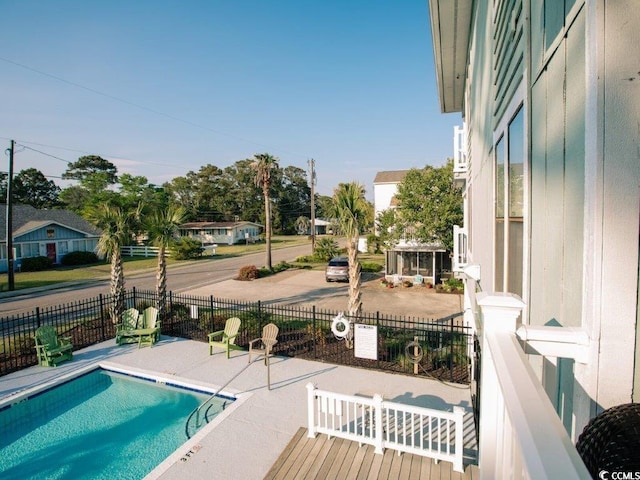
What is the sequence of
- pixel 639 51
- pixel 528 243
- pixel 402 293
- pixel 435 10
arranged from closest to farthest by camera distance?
pixel 639 51 → pixel 528 243 → pixel 435 10 → pixel 402 293

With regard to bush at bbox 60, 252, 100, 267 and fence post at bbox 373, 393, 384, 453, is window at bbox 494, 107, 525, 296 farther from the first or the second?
bush at bbox 60, 252, 100, 267

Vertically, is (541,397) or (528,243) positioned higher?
(528,243)

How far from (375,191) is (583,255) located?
35.1 m

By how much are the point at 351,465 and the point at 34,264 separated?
115 ft

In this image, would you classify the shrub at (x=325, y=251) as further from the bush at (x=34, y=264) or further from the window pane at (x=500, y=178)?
the window pane at (x=500, y=178)

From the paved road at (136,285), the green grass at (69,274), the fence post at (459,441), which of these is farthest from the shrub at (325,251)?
the fence post at (459,441)

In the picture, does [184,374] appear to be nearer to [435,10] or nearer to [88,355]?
[88,355]

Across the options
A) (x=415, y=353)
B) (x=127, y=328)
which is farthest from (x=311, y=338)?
(x=127, y=328)

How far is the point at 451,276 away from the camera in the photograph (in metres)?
22.5

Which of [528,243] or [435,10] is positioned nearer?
[528,243]

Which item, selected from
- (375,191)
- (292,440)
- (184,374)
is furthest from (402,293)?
(375,191)

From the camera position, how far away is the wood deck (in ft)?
18.0

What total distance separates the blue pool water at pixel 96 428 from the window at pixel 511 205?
6.97m

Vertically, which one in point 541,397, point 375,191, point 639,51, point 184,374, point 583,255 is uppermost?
point 375,191
